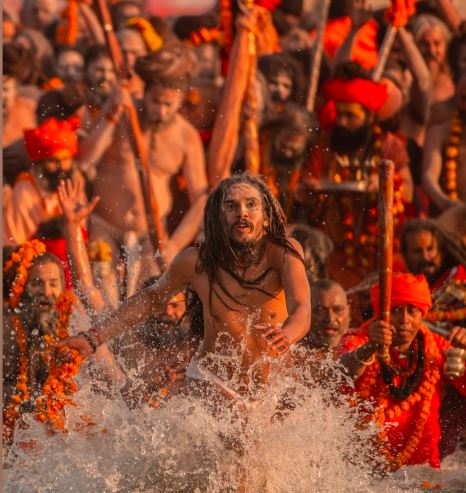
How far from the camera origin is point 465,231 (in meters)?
8.12

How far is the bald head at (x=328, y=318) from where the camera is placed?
21.3 feet

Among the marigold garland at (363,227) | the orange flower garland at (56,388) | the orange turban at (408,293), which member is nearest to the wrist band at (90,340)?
the orange flower garland at (56,388)

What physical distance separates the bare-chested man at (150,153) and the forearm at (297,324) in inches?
115

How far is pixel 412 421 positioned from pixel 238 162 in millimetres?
2416

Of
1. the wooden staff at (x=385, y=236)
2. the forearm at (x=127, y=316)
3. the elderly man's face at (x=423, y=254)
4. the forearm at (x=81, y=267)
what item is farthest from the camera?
the elderly man's face at (x=423, y=254)

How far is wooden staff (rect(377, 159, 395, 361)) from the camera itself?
242 inches

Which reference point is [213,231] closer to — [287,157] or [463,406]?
[463,406]

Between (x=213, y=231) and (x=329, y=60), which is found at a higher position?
(x=213, y=231)

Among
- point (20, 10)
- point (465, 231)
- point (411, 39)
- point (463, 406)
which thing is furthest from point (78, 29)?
point (463, 406)

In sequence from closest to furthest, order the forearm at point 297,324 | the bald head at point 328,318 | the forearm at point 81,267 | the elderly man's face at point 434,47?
1. the forearm at point 297,324
2. the bald head at point 328,318
3. the forearm at point 81,267
4. the elderly man's face at point 434,47

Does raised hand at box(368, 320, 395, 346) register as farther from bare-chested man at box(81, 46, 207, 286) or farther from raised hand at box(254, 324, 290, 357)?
bare-chested man at box(81, 46, 207, 286)

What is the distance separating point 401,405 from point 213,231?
1.25 m

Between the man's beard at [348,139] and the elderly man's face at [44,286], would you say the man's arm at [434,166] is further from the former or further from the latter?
the elderly man's face at [44,286]

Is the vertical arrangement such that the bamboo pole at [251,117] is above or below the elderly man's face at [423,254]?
above
